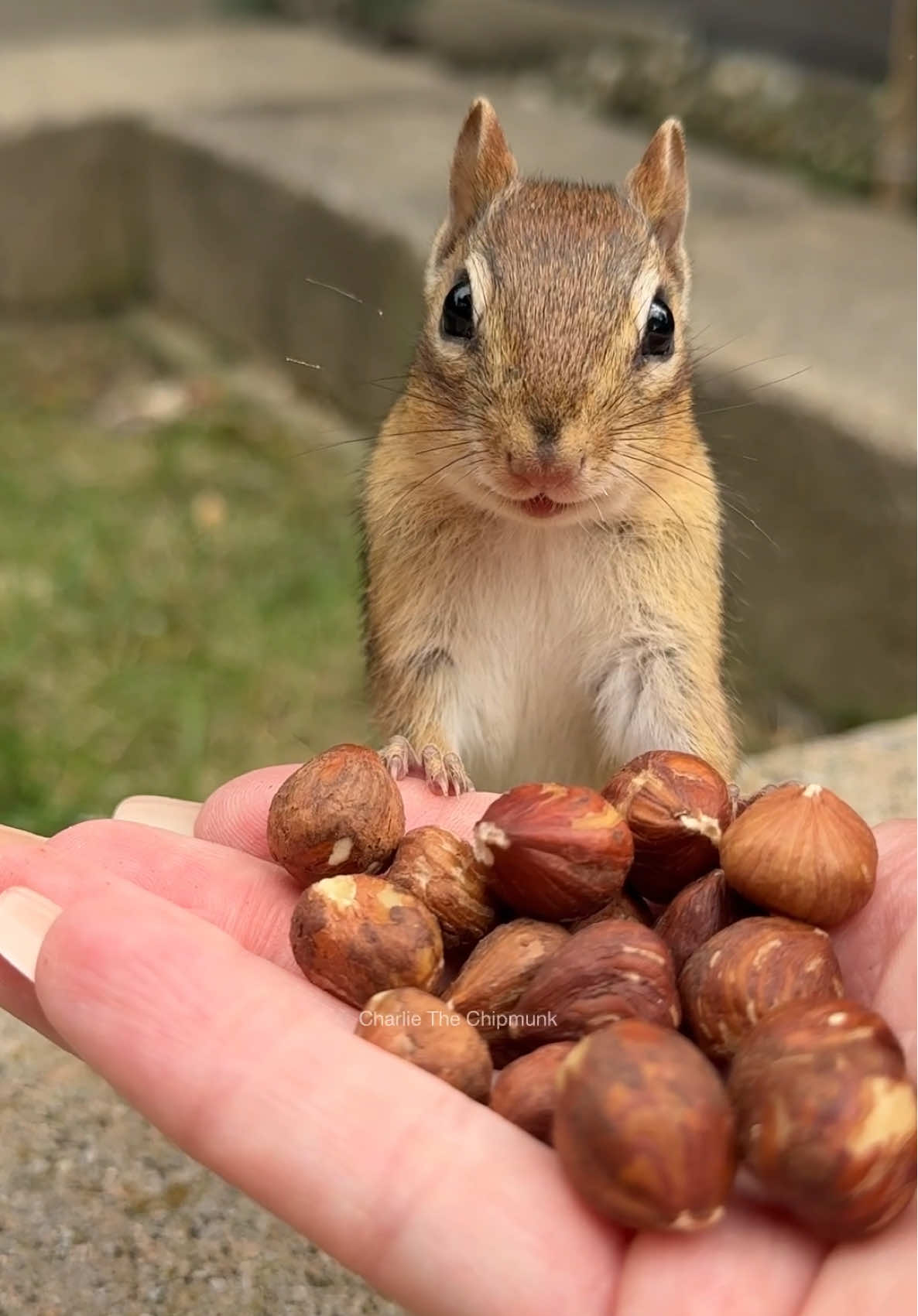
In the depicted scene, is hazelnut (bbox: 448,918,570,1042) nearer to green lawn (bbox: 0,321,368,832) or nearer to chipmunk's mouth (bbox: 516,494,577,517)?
chipmunk's mouth (bbox: 516,494,577,517)

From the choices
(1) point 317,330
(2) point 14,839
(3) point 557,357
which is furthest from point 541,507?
(1) point 317,330

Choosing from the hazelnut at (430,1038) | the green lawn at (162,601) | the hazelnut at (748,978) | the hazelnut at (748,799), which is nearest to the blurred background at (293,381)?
the green lawn at (162,601)

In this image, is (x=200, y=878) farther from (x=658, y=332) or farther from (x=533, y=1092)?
(x=658, y=332)

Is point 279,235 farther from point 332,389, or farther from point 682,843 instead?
point 682,843

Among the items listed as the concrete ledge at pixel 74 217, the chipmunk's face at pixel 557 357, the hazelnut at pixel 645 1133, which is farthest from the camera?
the concrete ledge at pixel 74 217

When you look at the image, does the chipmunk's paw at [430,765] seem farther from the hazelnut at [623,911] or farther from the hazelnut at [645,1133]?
the hazelnut at [645,1133]

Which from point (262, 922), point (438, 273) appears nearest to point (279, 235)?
point (438, 273)
